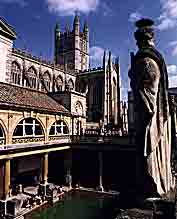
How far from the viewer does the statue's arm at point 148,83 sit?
5824 mm

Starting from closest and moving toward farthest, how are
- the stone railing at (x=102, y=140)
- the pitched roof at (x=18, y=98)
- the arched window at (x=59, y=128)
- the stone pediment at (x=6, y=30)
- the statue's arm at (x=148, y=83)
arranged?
the statue's arm at (x=148, y=83), the pitched roof at (x=18, y=98), the stone railing at (x=102, y=140), the arched window at (x=59, y=128), the stone pediment at (x=6, y=30)

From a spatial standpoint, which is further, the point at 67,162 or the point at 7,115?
the point at 67,162

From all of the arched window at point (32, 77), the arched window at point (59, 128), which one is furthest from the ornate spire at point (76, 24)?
the arched window at point (59, 128)

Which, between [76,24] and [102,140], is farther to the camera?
[76,24]

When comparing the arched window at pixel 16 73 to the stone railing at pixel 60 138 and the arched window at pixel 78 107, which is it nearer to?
the arched window at pixel 78 107

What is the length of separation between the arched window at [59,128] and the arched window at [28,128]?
6.46ft

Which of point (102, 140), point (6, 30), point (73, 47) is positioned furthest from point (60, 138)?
point (73, 47)

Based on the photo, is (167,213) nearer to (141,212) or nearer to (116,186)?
(141,212)

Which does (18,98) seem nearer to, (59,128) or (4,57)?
(59,128)

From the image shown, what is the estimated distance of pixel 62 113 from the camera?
74.7 ft

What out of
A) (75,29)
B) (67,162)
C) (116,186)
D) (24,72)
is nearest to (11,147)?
(67,162)

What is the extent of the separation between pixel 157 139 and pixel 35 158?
1956 cm

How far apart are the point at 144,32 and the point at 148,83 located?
1.53 meters

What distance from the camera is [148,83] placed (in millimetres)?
5902
